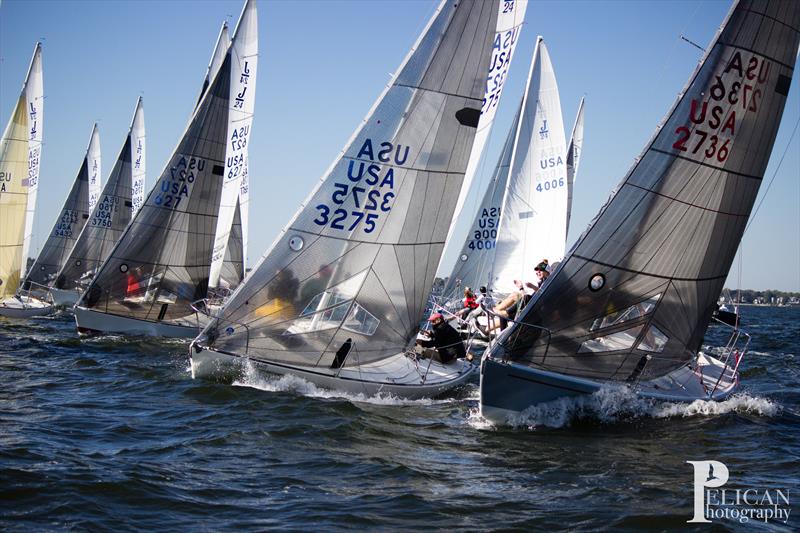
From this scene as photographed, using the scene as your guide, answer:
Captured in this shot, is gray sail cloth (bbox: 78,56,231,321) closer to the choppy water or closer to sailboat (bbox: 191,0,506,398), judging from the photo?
the choppy water

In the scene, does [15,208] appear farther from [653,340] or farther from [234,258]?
[653,340]

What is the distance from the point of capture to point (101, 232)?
28969mm

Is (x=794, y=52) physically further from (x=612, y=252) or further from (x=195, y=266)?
(x=195, y=266)

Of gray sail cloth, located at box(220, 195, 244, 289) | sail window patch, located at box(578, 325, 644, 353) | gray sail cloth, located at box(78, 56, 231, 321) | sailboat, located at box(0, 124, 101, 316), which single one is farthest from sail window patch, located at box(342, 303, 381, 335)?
sailboat, located at box(0, 124, 101, 316)

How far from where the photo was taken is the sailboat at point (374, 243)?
12.4 metres

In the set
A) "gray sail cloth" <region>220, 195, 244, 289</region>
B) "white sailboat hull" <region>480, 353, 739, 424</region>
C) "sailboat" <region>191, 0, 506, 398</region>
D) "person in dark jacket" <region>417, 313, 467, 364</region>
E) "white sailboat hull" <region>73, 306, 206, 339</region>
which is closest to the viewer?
"white sailboat hull" <region>480, 353, 739, 424</region>

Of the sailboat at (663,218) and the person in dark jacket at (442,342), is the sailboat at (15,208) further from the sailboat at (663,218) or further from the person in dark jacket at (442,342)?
the sailboat at (663,218)

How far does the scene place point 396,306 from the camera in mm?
13266

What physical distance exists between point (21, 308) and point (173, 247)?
768 cm

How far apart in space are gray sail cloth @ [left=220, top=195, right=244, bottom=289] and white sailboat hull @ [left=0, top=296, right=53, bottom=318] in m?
6.81

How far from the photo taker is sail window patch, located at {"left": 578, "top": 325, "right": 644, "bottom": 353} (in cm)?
1167

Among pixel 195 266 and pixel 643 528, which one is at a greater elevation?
pixel 195 266

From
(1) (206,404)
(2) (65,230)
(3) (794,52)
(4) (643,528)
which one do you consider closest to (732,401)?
(3) (794,52)

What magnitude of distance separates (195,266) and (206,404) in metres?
9.20
